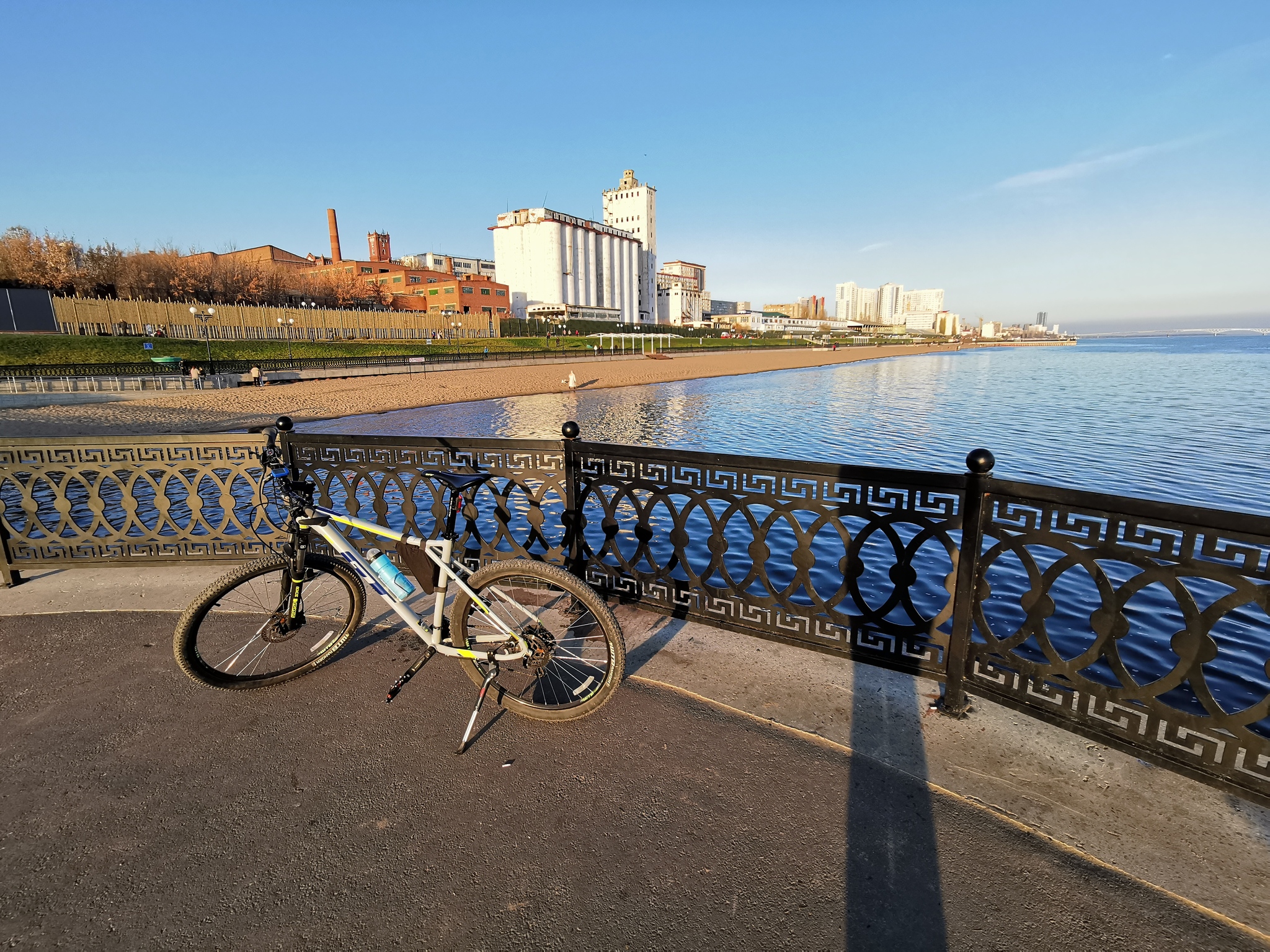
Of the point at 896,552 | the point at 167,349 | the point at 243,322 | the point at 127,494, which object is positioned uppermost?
the point at 243,322

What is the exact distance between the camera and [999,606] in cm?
789

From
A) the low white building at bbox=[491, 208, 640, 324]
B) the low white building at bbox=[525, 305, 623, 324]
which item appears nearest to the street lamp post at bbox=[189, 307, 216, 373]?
the low white building at bbox=[525, 305, 623, 324]

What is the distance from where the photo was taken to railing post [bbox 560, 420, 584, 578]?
4.66m

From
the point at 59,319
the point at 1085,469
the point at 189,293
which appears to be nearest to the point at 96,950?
the point at 1085,469

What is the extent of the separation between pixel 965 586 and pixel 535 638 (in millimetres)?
2399

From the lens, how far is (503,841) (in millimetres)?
2502

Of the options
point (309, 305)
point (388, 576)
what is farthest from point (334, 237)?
point (388, 576)

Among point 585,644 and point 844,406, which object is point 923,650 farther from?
point 844,406

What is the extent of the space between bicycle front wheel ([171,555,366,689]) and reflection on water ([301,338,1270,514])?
5.77m

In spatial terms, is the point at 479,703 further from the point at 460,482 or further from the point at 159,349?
the point at 159,349

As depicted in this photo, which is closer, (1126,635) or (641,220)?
(1126,635)

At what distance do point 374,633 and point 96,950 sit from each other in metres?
2.40

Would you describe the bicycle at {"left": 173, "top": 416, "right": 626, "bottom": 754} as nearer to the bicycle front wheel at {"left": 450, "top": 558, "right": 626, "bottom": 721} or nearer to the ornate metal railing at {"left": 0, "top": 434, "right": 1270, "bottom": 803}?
the bicycle front wheel at {"left": 450, "top": 558, "right": 626, "bottom": 721}

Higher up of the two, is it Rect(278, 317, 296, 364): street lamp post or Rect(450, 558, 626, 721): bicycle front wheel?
Rect(278, 317, 296, 364): street lamp post
